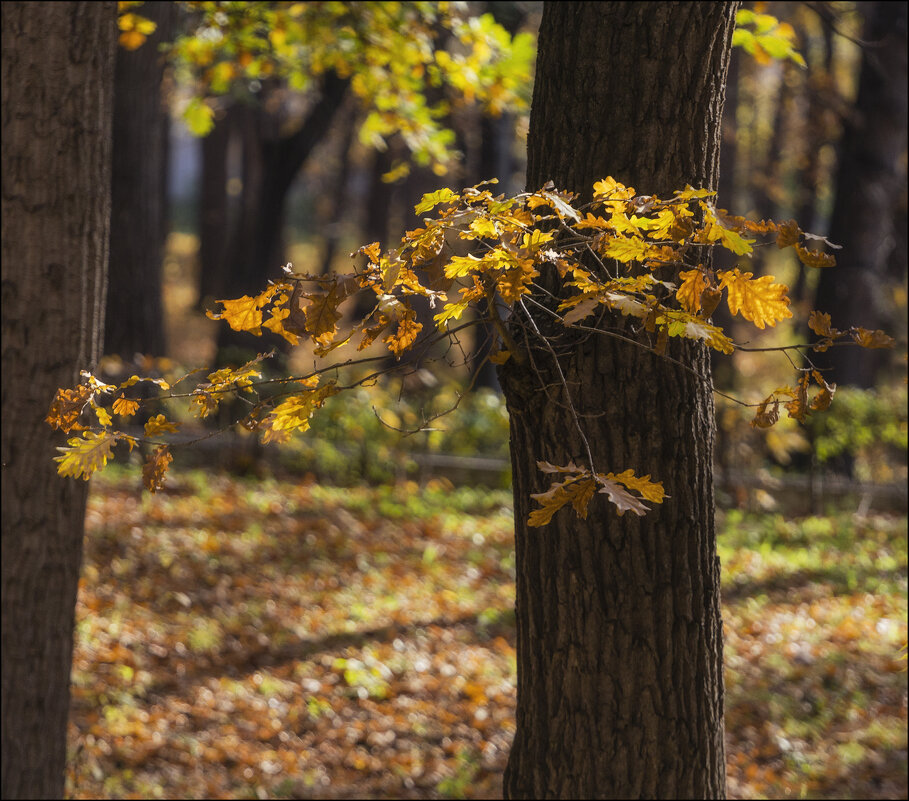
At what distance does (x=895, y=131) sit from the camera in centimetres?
972

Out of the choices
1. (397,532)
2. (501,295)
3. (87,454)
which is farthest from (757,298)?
(397,532)

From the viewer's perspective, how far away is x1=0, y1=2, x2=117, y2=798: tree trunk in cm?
335

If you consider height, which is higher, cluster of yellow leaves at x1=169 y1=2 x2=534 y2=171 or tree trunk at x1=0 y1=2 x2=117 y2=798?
cluster of yellow leaves at x1=169 y1=2 x2=534 y2=171

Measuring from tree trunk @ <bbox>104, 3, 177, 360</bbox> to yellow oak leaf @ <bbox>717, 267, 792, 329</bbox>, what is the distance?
24.8 ft

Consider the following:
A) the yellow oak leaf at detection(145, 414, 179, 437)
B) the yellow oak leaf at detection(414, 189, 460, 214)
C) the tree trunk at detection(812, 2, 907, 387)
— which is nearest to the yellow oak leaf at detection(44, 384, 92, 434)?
the yellow oak leaf at detection(145, 414, 179, 437)

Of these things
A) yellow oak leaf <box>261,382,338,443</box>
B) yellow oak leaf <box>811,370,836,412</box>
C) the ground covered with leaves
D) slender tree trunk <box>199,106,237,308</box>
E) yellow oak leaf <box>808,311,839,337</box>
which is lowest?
the ground covered with leaves

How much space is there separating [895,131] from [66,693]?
9618mm

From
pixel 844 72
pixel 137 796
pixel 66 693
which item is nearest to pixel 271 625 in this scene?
pixel 137 796

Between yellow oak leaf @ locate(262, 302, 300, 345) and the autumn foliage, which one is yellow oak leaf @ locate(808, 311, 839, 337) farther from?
yellow oak leaf @ locate(262, 302, 300, 345)

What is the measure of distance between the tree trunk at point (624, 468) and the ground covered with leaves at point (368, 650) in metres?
2.12

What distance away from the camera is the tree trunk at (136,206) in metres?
8.58

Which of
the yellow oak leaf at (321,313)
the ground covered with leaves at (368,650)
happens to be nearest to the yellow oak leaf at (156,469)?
the yellow oak leaf at (321,313)

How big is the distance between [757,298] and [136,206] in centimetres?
812

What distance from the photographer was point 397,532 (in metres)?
8.43
